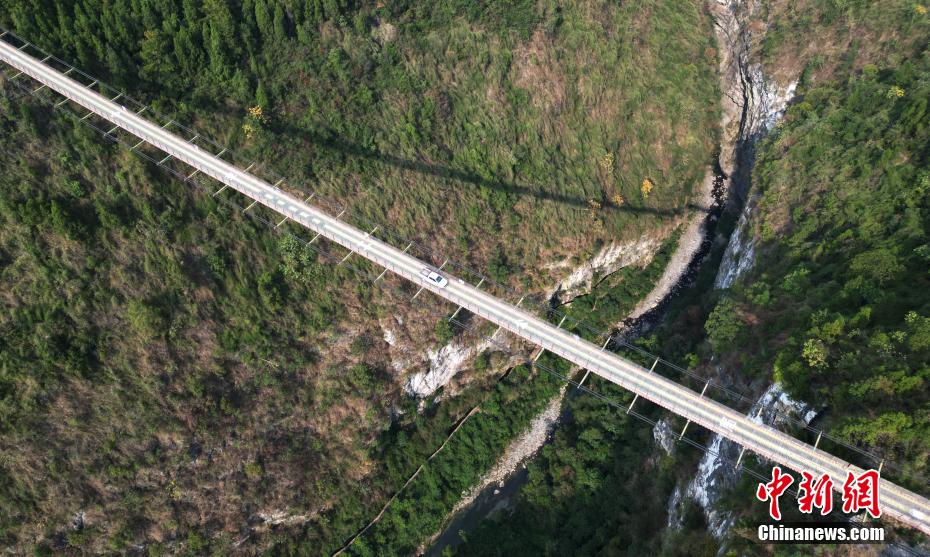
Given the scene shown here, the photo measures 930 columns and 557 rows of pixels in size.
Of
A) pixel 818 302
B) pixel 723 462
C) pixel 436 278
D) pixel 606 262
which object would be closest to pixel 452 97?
pixel 436 278

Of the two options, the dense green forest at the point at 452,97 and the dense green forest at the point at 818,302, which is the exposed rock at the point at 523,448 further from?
the dense green forest at the point at 452,97

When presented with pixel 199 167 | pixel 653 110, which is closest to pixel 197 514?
pixel 199 167

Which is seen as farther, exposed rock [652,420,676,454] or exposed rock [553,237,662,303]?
exposed rock [553,237,662,303]

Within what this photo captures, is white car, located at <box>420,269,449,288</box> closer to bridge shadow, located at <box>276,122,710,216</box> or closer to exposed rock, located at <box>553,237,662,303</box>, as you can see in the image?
bridge shadow, located at <box>276,122,710,216</box>

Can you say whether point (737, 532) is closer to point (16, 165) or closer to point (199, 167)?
point (199, 167)

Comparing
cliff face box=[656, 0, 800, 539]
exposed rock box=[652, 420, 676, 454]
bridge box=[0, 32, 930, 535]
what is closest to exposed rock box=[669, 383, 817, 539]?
cliff face box=[656, 0, 800, 539]

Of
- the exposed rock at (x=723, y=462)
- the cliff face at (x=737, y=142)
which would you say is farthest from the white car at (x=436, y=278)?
the exposed rock at (x=723, y=462)

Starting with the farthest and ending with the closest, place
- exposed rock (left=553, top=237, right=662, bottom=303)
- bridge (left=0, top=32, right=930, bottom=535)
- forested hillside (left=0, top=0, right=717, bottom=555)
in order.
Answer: exposed rock (left=553, top=237, right=662, bottom=303)
forested hillside (left=0, top=0, right=717, bottom=555)
bridge (left=0, top=32, right=930, bottom=535)
